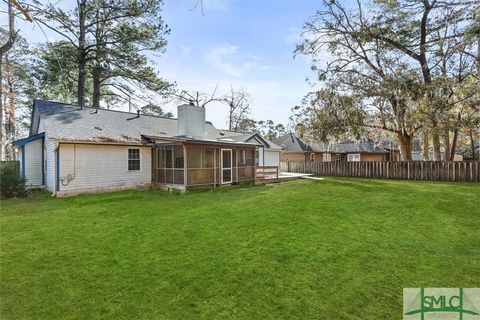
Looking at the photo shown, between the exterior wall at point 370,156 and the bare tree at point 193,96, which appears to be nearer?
the bare tree at point 193,96

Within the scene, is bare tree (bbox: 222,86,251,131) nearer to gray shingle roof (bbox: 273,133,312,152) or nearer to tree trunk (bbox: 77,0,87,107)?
gray shingle roof (bbox: 273,133,312,152)

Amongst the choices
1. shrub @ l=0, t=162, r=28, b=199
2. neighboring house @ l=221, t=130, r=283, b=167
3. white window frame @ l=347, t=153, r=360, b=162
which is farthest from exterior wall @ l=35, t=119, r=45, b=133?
white window frame @ l=347, t=153, r=360, b=162

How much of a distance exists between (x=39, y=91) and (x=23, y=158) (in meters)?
13.6

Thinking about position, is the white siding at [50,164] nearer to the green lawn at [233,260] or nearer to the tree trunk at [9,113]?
the green lawn at [233,260]

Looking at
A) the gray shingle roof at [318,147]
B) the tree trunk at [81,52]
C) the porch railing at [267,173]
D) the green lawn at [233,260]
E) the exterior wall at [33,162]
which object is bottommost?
the green lawn at [233,260]

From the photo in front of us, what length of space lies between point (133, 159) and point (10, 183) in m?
4.94

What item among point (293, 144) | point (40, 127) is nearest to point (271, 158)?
point (293, 144)

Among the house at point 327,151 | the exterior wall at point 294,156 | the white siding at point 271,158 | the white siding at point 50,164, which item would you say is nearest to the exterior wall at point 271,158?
the white siding at point 271,158

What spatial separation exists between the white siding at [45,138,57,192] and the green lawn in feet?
11.2

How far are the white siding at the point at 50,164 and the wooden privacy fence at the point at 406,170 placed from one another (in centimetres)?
1762

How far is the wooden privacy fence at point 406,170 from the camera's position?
14555 mm

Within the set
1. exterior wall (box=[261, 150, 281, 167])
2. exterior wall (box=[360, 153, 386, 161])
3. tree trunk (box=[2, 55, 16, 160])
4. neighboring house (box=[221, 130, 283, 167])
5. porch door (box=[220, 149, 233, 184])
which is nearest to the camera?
porch door (box=[220, 149, 233, 184])

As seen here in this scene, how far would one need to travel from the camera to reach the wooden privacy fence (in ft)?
47.8

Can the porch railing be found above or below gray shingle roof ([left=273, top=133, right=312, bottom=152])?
below
